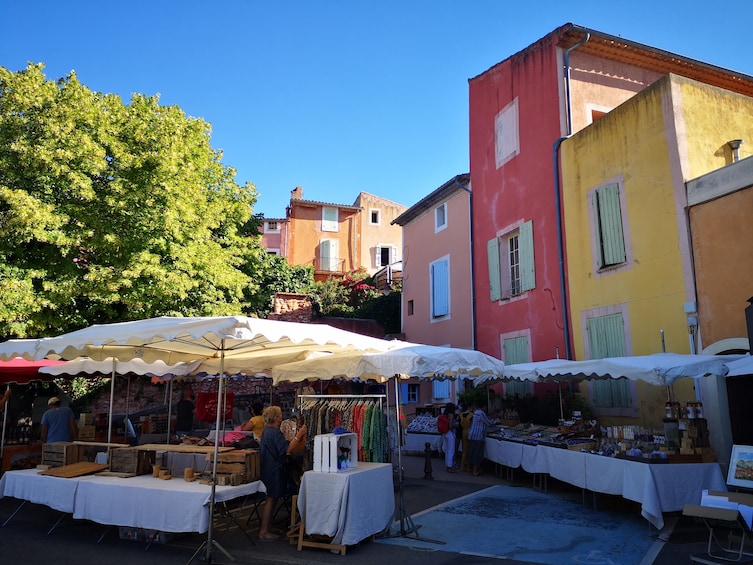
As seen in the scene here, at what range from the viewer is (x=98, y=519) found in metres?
6.42

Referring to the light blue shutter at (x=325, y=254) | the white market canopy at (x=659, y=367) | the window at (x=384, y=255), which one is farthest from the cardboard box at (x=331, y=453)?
the window at (x=384, y=255)

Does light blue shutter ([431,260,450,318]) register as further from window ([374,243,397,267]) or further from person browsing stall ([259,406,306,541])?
window ([374,243,397,267])

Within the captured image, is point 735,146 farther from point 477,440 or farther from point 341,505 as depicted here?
point 341,505

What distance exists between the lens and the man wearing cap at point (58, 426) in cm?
904

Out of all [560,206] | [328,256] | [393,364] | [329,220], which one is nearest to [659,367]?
[393,364]

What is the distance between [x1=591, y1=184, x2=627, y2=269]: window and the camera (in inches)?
446

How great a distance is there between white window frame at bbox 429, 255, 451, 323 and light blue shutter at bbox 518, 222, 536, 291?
158 inches

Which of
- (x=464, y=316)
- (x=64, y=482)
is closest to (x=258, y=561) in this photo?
(x=64, y=482)

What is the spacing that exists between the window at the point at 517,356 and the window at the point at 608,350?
2186 millimetres

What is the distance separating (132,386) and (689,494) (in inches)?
617

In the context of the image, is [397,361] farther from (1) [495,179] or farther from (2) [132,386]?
(2) [132,386]

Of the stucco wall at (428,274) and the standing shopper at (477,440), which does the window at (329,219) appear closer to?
the stucco wall at (428,274)

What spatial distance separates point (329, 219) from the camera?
34.8 m

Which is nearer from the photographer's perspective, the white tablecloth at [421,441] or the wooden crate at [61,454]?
the wooden crate at [61,454]
